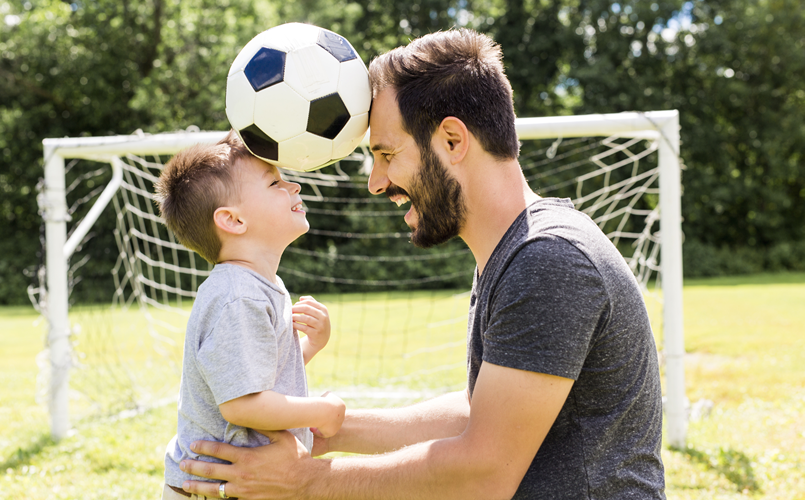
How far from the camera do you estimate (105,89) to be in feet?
61.3

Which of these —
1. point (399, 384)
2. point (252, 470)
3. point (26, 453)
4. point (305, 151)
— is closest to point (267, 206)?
point (305, 151)

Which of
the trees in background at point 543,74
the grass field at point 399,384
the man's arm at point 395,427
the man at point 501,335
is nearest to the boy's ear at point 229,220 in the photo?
the man at point 501,335

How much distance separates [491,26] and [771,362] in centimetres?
1753

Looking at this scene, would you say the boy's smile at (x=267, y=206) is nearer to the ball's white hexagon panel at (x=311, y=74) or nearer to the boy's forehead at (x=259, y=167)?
the boy's forehead at (x=259, y=167)

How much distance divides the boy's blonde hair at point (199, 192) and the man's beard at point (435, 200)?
0.52 meters

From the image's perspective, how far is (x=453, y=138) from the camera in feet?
5.36

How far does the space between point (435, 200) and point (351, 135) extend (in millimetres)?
428

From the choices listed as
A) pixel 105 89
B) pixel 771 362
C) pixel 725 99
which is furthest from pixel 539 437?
pixel 725 99

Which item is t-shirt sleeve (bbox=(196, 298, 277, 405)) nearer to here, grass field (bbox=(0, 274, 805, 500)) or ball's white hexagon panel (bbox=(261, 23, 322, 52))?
ball's white hexagon panel (bbox=(261, 23, 322, 52))

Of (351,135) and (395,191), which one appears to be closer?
(395,191)

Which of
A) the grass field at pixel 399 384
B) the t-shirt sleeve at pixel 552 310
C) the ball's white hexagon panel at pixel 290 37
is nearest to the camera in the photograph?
the t-shirt sleeve at pixel 552 310

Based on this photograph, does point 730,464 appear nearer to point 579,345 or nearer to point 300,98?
point 579,345

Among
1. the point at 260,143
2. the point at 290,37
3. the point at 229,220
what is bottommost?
the point at 229,220

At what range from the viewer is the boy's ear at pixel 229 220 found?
5.48ft
